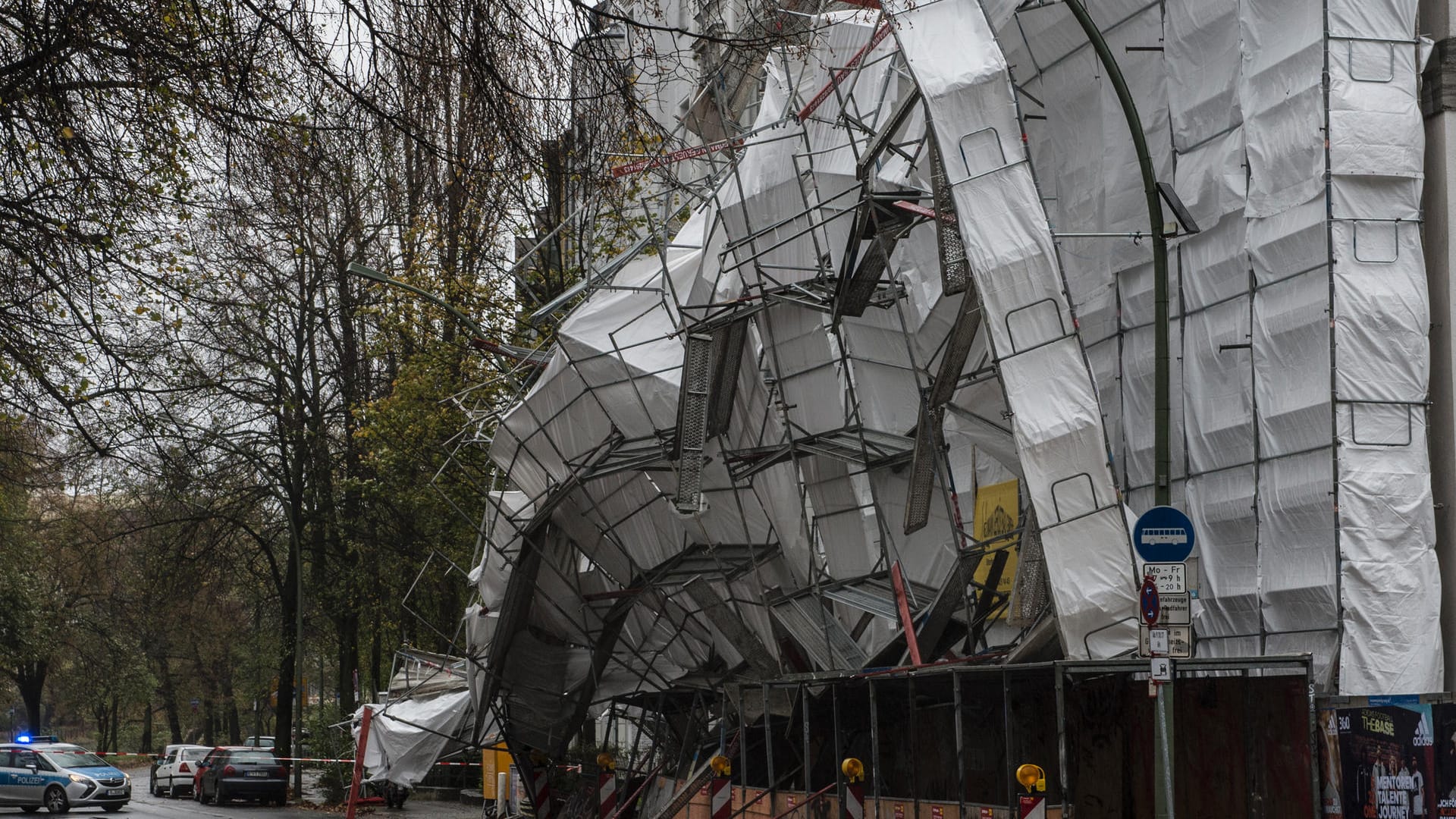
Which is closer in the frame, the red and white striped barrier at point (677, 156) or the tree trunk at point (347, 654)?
the red and white striped barrier at point (677, 156)

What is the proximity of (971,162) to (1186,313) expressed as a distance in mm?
2558

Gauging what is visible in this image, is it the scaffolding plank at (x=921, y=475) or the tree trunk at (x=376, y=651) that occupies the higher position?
the scaffolding plank at (x=921, y=475)

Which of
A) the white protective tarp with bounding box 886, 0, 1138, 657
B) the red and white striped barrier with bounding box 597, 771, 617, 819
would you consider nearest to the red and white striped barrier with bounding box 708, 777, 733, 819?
the red and white striped barrier with bounding box 597, 771, 617, 819

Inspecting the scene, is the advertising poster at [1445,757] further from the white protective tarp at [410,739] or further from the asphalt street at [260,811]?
the asphalt street at [260,811]

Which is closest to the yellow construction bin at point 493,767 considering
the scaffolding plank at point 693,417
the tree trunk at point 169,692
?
the scaffolding plank at point 693,417

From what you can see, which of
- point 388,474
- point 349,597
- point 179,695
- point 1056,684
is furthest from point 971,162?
point 179,695

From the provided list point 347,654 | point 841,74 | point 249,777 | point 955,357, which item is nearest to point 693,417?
point 955,357

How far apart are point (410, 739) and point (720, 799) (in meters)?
8.68

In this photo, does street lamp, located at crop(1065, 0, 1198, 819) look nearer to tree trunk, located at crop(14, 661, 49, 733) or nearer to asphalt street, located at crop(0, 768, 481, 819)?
asphalt street, located at crop(0, 768, 481, 819)

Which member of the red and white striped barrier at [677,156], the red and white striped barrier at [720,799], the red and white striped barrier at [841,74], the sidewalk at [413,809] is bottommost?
the sidewalk at [413,809]

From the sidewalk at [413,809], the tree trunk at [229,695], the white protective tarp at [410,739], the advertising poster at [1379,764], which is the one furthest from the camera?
the tree trunk at [229,695]

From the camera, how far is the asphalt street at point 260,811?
94.9 feet

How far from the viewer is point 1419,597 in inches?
450

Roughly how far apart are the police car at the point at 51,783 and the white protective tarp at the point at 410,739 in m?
10.5
